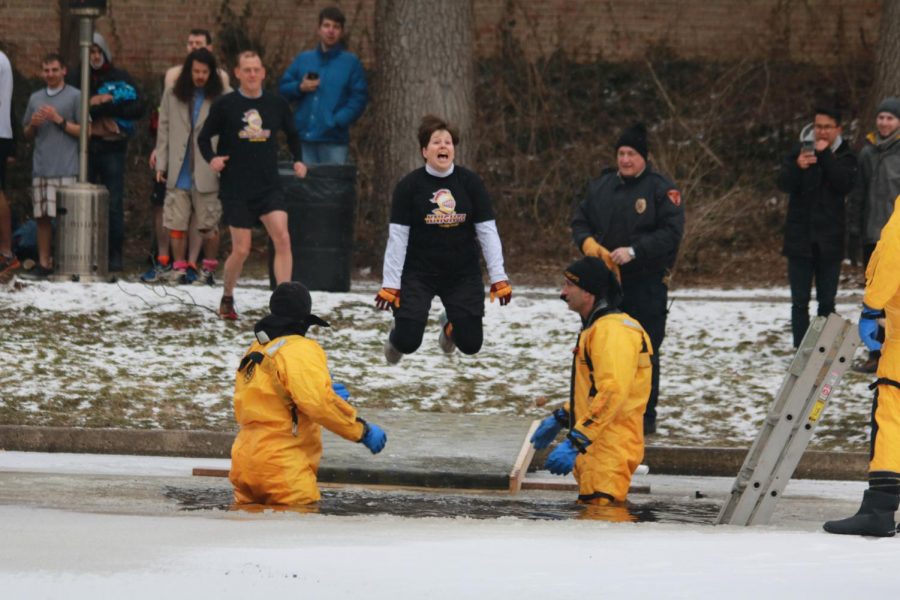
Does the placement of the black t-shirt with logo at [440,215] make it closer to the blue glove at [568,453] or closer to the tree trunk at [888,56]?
the blue glove at [568,453]

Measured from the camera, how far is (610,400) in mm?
9312

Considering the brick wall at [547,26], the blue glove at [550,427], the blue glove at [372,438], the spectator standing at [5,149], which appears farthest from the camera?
the brick wall at [547,26]

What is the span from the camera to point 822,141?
13.0 metres

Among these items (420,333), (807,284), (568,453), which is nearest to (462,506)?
(568,453)

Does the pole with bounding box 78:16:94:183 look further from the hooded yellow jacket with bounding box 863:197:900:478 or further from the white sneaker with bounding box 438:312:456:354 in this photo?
the hooded yellow jacket with bounding box 863:197:900:478

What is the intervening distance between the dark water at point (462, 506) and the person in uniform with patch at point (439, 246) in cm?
149

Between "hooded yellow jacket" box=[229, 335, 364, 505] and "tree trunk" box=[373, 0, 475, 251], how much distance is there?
787 cm

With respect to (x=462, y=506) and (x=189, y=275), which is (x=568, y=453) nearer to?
(x=462, y=506)

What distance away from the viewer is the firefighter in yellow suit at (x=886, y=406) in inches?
318

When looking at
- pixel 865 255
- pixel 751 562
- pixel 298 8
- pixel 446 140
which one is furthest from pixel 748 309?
pixel 298 8

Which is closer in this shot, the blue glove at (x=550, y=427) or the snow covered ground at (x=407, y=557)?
the snow covered ground at (x=407, y=557)

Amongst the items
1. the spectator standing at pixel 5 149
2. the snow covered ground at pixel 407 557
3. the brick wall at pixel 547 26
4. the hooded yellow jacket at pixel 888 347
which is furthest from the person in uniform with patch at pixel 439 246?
the brick wall at pixel 547 26

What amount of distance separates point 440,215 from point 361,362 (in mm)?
2784

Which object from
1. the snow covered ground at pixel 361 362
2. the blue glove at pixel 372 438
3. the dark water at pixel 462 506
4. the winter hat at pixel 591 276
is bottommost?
the dark water at pixel 462 506
